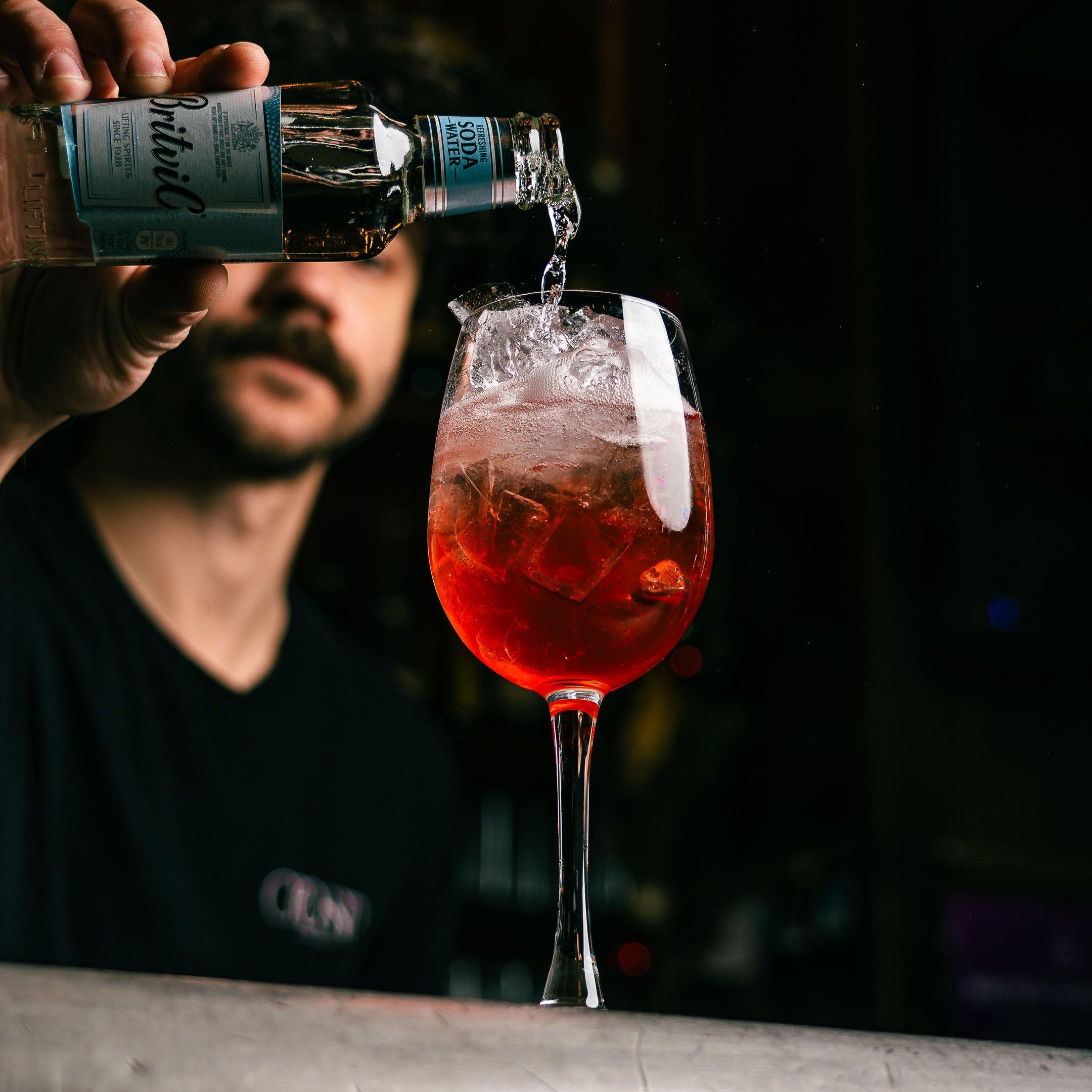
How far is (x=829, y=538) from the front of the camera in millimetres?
2873

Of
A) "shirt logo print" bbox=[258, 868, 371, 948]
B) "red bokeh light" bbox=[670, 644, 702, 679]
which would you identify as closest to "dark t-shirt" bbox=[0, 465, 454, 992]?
"shirt logo print" bbox=[258, 868, 371, 948]

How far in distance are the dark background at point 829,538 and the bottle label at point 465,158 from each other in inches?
53.0

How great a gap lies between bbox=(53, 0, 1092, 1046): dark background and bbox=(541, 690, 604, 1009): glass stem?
61.4 inches

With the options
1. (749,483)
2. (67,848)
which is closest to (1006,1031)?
(749,483)

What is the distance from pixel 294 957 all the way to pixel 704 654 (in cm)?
123

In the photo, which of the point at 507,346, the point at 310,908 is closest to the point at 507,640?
the point at 507,346

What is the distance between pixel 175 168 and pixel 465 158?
22cm

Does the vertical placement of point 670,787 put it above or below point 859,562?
below

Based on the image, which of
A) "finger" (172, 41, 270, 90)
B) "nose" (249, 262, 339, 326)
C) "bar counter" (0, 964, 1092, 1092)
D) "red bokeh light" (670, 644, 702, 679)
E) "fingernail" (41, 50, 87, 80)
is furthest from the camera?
"red bokeh light" (670, 644, 702, 679)

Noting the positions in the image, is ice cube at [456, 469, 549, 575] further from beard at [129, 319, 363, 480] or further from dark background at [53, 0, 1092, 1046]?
dark background at [53, 0, 1092, 1046]

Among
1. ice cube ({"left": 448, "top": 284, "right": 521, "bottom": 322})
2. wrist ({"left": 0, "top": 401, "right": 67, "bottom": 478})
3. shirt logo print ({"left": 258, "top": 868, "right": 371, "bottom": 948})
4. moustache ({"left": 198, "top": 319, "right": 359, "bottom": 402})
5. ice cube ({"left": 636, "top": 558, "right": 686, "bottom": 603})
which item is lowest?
shirt logo print ({"left": 258, "top": 868, "right": 371, "bottom": 948})

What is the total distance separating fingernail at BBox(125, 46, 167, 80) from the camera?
89cm

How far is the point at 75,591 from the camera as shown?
184 centimetres

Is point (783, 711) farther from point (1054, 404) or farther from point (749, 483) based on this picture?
point (1054, 404)
